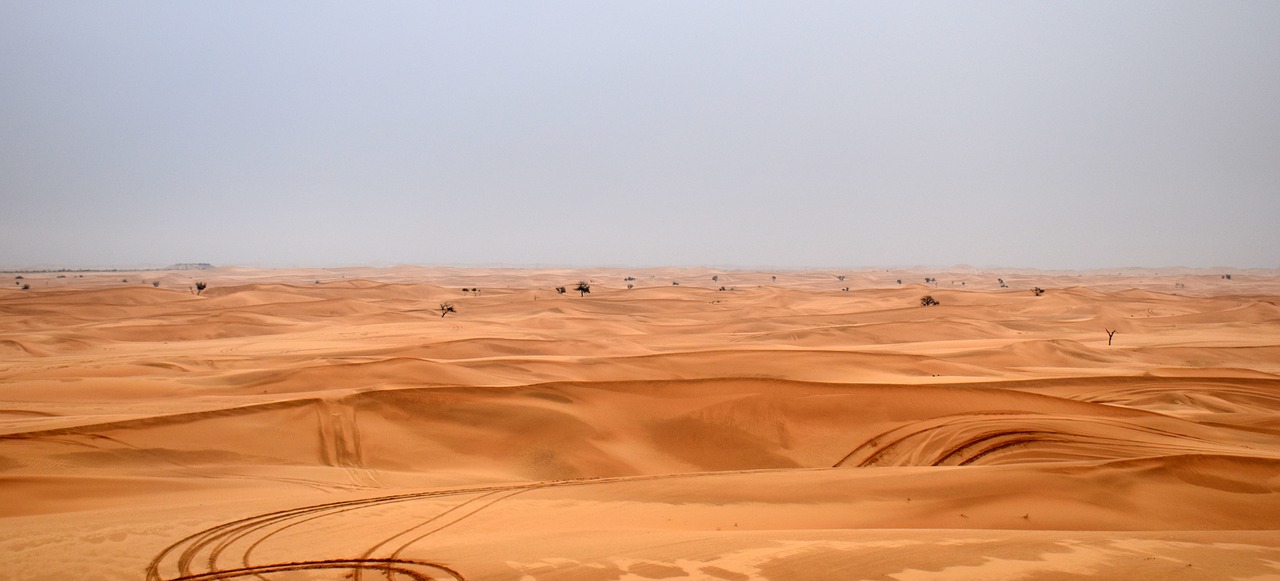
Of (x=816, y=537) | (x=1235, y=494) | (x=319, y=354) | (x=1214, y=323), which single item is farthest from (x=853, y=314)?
(x=816, y=537)

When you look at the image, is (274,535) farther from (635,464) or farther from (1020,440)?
(1020,440)

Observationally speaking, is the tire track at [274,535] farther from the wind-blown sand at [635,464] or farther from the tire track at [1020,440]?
the tire track at [1020,440]

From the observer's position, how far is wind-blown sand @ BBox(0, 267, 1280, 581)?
5.55m

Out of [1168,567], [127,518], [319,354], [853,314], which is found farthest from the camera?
[853,314]

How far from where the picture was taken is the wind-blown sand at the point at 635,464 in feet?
18.2

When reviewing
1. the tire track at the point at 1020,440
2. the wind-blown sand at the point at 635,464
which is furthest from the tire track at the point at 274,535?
the tire track at the point at 1020,440

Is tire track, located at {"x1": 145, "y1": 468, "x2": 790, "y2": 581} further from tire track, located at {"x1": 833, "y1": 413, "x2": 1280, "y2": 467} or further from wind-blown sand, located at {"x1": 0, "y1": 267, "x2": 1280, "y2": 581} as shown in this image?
tire track, located at {"x1": 833, "y1": 413, "x2": 1280, "y2": 467}

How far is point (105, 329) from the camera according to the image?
3027 cm

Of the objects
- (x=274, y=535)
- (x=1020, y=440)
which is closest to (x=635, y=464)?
(x=1020, y=440)

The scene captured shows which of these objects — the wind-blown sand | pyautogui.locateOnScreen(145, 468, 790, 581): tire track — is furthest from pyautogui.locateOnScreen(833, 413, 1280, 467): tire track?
pyautogui.locateOnScreen(145, 468, 790, 581): tire track

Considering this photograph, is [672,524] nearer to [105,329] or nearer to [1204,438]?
[1204,438]

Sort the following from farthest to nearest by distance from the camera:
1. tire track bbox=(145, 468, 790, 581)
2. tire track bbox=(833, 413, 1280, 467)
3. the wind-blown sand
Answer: tire track bbox=(833, 413, 1280, 467), the wind-blown sand, tire track bbox=(145, 468, 790, 581)

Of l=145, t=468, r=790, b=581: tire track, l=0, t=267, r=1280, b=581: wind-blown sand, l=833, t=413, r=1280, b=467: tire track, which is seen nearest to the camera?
l=145, t=468, r=790, b=581: tire track

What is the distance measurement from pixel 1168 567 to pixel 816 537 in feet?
8.19
